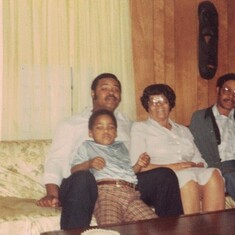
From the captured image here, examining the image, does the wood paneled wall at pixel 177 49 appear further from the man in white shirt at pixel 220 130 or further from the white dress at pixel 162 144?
the white dress at pixel 162 144

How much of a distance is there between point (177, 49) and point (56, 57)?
44.3 inches

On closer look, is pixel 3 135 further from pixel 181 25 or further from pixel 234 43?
pixel 234 43

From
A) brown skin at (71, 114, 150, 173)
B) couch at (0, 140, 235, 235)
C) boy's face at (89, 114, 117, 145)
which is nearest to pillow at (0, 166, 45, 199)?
couch at (0, 140, 235, 235)

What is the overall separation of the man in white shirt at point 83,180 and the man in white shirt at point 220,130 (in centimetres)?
58

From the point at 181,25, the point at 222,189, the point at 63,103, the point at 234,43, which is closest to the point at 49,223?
the point at 222,189

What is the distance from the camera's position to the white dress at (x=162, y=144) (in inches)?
114

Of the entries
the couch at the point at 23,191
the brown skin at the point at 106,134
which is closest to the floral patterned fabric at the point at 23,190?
the couch at the point at 23,191

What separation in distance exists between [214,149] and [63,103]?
4.06ft

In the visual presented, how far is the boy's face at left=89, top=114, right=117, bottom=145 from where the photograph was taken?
2.70 m

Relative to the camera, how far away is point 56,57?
11.8 ft

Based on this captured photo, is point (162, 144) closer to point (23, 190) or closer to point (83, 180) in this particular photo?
point (83, 180)

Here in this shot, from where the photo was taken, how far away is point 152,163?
9.72 feet

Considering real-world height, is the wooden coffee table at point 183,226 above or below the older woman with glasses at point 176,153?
below

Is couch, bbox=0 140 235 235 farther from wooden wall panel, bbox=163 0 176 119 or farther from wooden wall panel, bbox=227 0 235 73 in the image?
wooden wall panel, bbox=227 0 235 73
